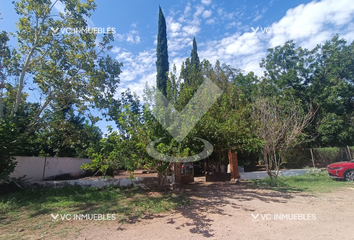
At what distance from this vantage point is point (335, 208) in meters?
5.54

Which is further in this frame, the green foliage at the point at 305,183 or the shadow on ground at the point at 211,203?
the green foliage at the point at 305,183

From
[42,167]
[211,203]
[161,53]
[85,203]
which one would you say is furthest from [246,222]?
[161,53]

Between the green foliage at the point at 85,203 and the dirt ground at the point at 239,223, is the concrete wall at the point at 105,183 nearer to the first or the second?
the green foliage at the point at 85,203

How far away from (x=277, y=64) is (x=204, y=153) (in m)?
16.1

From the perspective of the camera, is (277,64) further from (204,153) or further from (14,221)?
(14,221)

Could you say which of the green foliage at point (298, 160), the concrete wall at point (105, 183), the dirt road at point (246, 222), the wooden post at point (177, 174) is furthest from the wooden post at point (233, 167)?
the green foliage at point (298, 160)

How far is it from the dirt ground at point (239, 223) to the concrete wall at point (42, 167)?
595 cm

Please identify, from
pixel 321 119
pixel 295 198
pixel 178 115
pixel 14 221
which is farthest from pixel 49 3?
pixel 321 119

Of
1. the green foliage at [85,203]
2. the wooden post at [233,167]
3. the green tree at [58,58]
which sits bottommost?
the green foliage at [85,203]

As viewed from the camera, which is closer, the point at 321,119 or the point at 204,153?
the point at 204,153

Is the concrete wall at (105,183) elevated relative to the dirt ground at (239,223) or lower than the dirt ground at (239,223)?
elevated

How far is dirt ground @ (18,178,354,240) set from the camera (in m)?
3.97

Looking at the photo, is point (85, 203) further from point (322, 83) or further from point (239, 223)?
point (322, 83)

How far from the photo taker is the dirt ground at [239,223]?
3.97 metres
